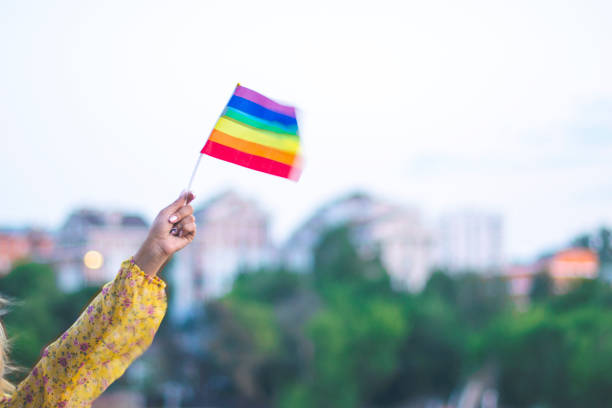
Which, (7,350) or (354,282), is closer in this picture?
(7,350)

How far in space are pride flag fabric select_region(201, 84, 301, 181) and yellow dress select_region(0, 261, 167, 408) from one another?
1.21 ft

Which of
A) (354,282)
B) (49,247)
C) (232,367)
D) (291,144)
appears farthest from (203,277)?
(291,144)

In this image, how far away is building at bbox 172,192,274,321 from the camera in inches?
1439

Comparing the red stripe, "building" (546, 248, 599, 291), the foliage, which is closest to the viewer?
the red stripe

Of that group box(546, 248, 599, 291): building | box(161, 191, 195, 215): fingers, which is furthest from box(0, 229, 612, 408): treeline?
box(161, 191, 195, 215): fingers

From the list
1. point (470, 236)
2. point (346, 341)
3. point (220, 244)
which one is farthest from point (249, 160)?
point (470, 236)

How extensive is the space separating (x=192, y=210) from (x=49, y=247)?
40.0 m

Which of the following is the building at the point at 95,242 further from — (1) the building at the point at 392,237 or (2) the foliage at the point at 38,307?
(1) the building at the point at 392,237

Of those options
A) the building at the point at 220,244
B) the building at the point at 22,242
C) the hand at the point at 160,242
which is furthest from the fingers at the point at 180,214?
the building at the point at 22,242

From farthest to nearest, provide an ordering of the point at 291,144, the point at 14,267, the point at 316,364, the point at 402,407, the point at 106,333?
the point at 14,267 < the point at 402,407 < the point at 316,364 < the point at 291,144 < the point at 106,333

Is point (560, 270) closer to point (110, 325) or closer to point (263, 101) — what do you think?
point (263, 101)

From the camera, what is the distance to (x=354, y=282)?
28.1 meters

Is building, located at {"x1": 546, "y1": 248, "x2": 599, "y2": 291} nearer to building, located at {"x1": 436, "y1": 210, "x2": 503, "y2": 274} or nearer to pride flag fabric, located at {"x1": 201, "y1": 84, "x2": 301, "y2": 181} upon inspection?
building, located at {"x1": 436, "y1": 210, "x2": 503, "y2": 274}

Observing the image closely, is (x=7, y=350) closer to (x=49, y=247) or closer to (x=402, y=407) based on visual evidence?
(x=402, y=407)
